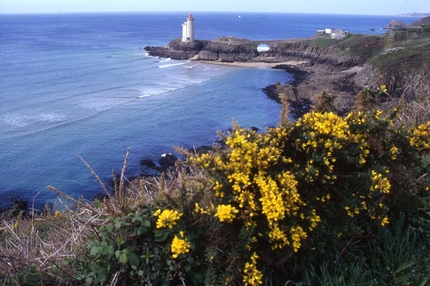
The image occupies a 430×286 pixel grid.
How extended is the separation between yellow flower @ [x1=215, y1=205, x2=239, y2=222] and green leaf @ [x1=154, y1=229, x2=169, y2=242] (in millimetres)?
420

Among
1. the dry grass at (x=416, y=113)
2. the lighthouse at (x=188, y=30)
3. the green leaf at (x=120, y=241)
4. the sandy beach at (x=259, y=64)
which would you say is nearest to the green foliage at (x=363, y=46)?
the sandy beach at (x=259, y=64)

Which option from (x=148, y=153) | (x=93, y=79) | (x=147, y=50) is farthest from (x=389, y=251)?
(x=147, y=50)

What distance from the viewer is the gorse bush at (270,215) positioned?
2.96m

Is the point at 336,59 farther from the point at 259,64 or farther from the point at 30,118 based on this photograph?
the point at 30,118

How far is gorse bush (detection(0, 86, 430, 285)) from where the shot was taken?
296 centimetres

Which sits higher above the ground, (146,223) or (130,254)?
(146,223)

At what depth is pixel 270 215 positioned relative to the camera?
288 centimetres

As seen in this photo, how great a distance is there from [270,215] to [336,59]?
58.8m

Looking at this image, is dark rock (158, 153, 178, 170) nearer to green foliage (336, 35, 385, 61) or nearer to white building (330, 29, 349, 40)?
green foliage (336, 35, 385, 61)

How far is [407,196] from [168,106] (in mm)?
32913

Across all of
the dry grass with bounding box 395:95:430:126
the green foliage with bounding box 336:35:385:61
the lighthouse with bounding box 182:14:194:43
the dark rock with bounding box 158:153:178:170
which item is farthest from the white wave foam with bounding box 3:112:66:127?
the lighthouse with bounding box 182:14:194:43

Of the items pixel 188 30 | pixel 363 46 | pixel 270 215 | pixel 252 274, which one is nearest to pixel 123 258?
pixel 252 274

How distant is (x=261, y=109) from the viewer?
117ft

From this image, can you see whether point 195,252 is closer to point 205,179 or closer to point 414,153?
point 205,179
